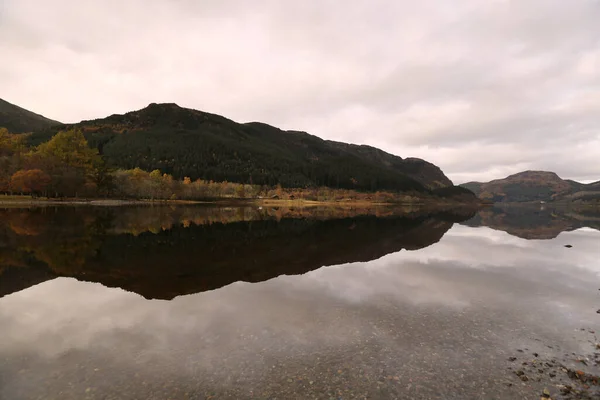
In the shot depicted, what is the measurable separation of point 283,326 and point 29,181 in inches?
5299

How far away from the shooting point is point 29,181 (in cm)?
11144

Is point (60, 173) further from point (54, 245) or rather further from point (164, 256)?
point (164, 256)

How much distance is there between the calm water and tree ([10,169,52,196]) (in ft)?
325

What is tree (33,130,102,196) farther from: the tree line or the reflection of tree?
the reflection of tree

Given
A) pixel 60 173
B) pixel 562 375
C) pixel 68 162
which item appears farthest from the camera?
pixel 68 162

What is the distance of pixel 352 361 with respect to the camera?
13.7 metres

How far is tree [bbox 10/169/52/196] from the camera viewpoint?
110312 mm

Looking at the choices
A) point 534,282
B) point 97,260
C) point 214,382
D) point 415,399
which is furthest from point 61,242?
point 534,282

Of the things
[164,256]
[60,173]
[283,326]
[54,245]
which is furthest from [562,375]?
[60,173]

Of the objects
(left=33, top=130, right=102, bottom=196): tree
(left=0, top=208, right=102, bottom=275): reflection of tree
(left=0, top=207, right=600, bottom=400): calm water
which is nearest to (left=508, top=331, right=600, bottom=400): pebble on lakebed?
(left=0, top=207, right=600, bottom=400): calm water

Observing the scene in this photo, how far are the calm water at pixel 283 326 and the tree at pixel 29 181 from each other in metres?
98.9

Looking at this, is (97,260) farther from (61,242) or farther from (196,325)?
(196,325)

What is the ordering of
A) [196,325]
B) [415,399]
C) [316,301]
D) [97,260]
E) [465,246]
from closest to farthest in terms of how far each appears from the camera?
[415,399]
[196,325]
[316,301]
[97,260]
[465,246]

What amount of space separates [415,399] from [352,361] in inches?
130
